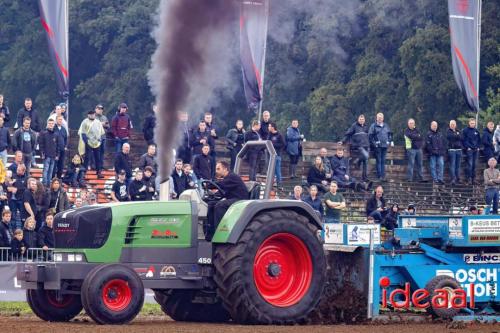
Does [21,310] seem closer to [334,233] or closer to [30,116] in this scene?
[334,233]

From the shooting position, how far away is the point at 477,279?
16.4 m

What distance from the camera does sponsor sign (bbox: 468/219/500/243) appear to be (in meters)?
16.3

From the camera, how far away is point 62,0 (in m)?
27.2

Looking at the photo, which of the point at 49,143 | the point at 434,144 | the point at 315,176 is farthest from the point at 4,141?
the point at 434,144

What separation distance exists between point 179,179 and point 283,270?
325 inches

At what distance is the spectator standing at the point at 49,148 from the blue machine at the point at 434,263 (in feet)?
30.1

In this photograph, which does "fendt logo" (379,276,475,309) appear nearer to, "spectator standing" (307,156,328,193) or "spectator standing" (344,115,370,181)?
"spectator standing" (307,156,328,193)

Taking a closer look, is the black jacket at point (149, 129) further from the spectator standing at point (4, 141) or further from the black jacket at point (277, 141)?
the spectator standing at point (4, 141)

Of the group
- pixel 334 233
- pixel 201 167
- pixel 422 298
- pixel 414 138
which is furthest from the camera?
pixel 414 138

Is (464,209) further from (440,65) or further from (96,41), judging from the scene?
(96,41)

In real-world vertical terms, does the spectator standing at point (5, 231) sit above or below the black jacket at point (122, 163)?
below

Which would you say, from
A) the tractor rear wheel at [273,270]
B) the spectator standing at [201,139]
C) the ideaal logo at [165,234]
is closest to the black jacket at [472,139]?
the spectator standing at [201,139]

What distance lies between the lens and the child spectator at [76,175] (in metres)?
25.2

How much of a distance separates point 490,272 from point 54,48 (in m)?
13.6
